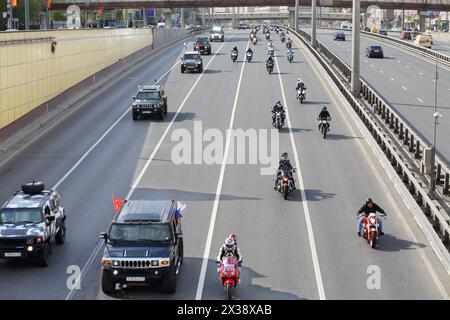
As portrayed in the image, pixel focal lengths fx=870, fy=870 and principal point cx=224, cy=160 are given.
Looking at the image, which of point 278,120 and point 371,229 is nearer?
point 371,229

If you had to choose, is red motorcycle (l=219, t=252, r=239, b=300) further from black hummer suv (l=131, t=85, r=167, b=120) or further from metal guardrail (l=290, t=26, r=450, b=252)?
black hummer suv (l=131, t=85, r=167, b=120)

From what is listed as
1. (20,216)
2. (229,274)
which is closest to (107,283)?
(229,274)

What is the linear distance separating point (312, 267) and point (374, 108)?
88.1ft

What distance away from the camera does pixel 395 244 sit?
26328 millimetres

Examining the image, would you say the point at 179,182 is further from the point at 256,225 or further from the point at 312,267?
the point at 312,267

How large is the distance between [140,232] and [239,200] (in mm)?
10828

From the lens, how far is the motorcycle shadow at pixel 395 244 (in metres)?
25.8

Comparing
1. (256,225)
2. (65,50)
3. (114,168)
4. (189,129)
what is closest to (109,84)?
(65,50)

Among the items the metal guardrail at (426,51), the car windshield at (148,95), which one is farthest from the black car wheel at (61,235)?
the metal guardrail at (426,51)

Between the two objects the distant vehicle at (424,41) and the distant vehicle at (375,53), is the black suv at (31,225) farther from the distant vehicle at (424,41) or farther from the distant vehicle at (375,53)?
the distant vehicle at (424,41)

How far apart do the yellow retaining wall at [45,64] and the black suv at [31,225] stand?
18348 millimetres

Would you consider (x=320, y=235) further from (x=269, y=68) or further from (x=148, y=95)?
(x=269, y=68)

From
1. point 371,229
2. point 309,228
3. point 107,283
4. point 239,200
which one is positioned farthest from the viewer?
point 239,200

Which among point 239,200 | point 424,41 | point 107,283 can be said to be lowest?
point 239,200
